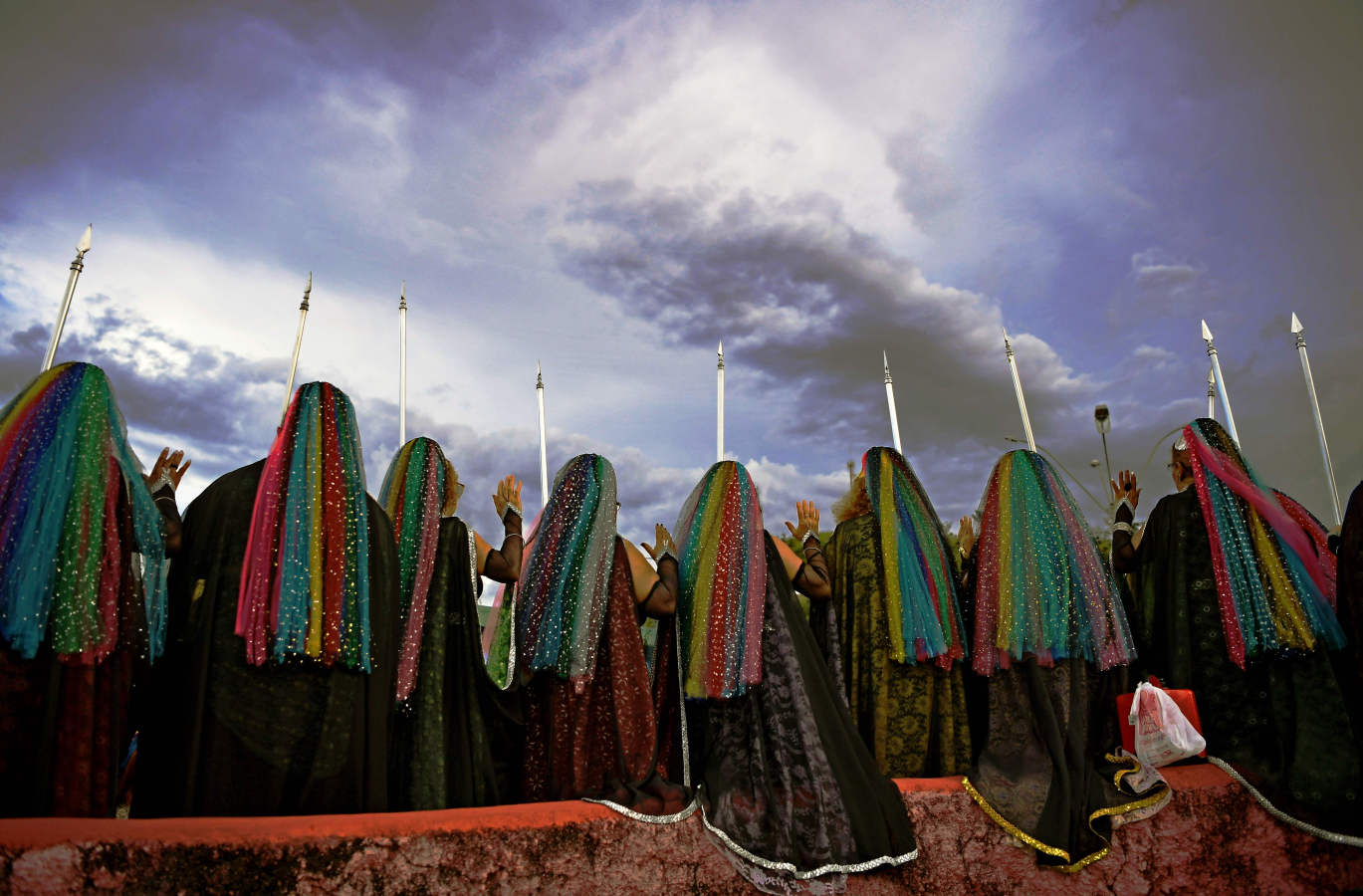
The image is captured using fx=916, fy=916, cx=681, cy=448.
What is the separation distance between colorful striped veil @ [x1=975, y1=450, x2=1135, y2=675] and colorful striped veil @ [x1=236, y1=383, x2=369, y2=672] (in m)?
3.11

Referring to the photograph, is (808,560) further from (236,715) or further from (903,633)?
(236,715)

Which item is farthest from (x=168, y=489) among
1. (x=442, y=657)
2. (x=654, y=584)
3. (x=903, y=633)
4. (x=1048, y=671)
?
(x=1048, y=671)

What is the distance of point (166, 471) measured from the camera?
413 cm

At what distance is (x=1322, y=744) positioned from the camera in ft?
14.5

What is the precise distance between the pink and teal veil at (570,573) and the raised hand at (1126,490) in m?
3.00

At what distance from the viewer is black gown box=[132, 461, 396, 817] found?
3.54 m

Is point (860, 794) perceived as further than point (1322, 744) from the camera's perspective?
No

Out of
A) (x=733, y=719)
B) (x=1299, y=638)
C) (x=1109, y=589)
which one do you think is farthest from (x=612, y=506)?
(x=1299, y=638)

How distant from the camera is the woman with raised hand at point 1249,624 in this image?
4398 millimetres

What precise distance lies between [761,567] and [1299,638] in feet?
8.91

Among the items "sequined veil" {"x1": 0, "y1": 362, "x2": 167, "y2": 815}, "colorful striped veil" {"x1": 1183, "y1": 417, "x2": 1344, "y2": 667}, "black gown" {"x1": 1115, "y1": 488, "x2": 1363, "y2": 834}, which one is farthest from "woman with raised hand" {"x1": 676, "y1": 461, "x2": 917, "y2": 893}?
"sequined veil" {"x1": 0, "y1": 362, "x2": 167, "y2": 815}

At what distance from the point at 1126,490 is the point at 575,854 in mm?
3805

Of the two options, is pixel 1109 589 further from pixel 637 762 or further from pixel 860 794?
pixel 637 762

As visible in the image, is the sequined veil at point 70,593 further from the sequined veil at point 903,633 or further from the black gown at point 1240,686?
the black gown at point 1240,686
